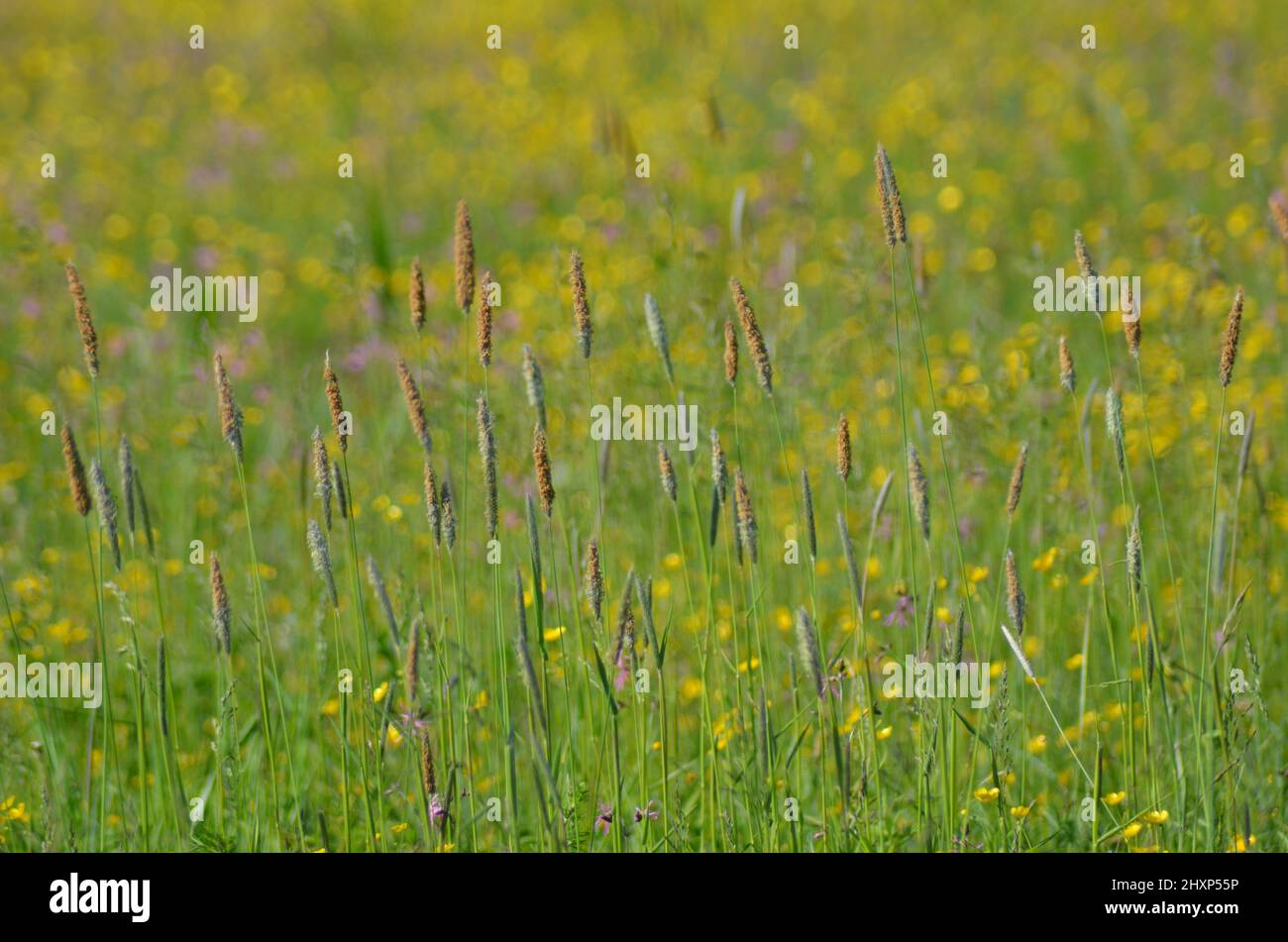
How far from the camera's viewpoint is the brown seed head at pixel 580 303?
236 cm

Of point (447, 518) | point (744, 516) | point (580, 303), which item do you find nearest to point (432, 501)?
point (447, 518)

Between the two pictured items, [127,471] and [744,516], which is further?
[127,471]

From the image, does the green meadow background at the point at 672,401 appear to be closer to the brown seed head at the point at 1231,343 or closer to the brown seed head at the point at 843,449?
the brown seed head at the point at 843,449

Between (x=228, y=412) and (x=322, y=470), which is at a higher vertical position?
(x=228, y=412)

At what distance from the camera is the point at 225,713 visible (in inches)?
101

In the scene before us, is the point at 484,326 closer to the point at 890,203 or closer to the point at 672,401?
the point at 890,203

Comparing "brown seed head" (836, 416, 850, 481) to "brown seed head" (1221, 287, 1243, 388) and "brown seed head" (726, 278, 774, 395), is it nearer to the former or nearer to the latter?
"brown seed head" (726, 278, 774, 395)

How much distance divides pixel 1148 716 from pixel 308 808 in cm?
173

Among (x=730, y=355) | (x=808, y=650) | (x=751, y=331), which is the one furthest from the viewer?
(x=730, y=355)

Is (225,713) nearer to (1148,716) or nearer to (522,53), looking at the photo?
(1148,716)

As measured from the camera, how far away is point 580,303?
2396mm

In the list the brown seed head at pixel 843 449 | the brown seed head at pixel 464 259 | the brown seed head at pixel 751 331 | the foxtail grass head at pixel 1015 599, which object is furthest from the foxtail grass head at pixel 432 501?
the foxtail grass head at pixel 1015 599
